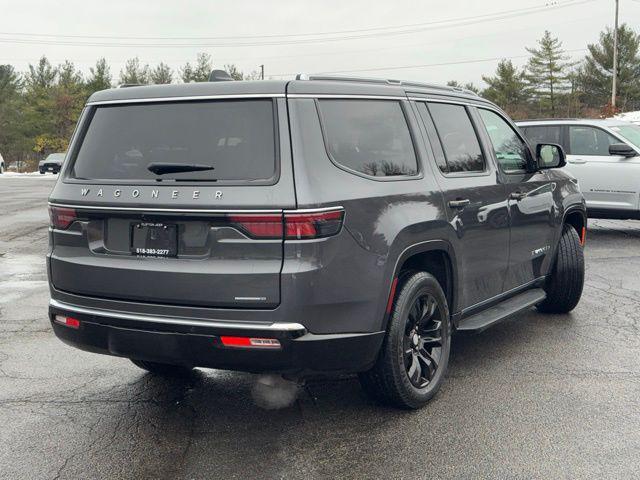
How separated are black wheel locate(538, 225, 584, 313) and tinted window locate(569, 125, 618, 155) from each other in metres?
5.53

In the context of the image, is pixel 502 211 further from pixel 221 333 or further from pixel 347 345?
pixel 221 333

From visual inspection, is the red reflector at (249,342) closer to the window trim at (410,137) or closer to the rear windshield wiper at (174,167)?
the rear windshield wiper at (174,167)

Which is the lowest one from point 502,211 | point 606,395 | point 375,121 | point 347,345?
point 606,395

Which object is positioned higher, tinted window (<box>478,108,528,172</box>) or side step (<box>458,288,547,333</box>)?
tinted window (<box>478,108,528,172</box>)

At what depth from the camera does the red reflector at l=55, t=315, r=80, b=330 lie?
383 cm

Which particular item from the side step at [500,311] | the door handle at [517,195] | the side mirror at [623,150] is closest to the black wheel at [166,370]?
the side step at [500,311]

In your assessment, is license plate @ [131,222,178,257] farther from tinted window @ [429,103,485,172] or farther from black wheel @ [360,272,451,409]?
tinted window @ [429,103,485,172]

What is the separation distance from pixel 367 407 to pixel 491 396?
31.1 inches

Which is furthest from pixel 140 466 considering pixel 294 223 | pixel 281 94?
pixel 281 94

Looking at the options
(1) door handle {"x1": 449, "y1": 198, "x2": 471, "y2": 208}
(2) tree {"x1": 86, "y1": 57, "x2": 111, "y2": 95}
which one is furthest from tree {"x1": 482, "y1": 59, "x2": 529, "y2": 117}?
(1) door handle {"x1": 449, "y1": 198, "x2": 471, "y2": 208}

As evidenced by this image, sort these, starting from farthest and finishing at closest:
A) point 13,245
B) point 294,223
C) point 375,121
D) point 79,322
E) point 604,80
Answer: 1. point 604,80
2. point 13,245
3. point 375,121
4. point 79,322
5. point 294,223

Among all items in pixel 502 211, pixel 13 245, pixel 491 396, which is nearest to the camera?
pixel 491 396

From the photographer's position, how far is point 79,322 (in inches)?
150

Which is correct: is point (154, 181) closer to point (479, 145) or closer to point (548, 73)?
point (479, 145)
